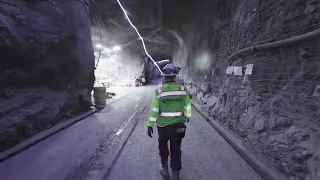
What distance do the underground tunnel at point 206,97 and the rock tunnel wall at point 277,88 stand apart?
0.02 m

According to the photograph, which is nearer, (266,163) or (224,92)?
(266,163)

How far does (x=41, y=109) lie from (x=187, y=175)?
4.54 meters

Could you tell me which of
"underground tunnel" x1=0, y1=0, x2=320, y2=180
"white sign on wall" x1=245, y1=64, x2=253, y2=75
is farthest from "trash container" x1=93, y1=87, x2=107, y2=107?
"white sign on wall" x1=245, y1=64, x2=253, y2=75

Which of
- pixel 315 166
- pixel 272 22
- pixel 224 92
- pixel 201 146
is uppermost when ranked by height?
pixel 272 22

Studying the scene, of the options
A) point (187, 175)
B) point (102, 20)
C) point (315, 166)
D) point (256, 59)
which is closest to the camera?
point (315, 166)

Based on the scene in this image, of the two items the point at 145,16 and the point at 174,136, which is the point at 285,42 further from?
the point at 145,16

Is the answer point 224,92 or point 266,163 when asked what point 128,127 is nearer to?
point 224,92

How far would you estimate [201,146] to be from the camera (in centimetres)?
410

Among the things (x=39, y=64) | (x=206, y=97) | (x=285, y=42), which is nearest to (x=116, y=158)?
(x=285, y=42)

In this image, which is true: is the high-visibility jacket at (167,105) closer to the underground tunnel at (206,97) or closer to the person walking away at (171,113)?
the person walking away at (171,113)

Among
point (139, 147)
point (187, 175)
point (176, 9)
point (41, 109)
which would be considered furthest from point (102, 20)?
point (187, 175)

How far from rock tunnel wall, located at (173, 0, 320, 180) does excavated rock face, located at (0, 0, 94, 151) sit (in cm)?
534

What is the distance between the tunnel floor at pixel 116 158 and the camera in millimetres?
2953

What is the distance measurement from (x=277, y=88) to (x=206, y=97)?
459 centimetres
